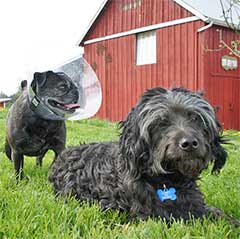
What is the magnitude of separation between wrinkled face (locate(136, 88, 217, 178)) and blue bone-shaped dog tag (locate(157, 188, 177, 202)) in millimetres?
172

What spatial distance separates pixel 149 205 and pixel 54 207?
2.30 ft

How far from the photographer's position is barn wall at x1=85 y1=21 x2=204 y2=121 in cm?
1664

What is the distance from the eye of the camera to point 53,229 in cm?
289

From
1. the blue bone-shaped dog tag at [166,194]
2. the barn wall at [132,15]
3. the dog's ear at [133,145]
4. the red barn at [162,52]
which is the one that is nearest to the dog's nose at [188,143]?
the dog's ear at [133,145]

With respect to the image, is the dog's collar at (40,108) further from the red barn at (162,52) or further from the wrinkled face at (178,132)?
the red barn at (162,52)

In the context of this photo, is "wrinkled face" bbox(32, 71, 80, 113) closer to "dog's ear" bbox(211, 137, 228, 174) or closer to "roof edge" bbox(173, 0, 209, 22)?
"dog's ear" bbox(211, 137, 228, 174)

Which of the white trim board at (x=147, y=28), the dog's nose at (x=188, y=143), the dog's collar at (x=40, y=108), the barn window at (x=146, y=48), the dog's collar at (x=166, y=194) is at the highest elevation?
the white trim board at (x=147, y=28)

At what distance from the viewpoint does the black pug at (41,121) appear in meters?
4.93

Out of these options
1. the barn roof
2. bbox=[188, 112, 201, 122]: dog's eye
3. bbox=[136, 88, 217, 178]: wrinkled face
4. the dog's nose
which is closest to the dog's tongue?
bbox=[136, 88, 217, 178]: wrinkled face

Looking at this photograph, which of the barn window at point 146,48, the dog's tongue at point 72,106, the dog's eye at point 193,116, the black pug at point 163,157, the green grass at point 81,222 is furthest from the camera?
the barn window at point 146,48

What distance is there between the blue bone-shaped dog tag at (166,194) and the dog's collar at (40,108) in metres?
1.80

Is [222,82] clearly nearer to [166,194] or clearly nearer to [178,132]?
[166,194]

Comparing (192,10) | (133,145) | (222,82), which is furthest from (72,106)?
(222,82)

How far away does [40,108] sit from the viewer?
4.92 meters
